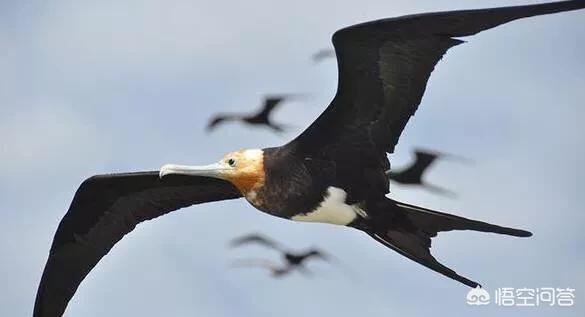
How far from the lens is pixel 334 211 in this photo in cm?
800

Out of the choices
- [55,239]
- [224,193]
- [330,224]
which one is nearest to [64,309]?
[55,239]

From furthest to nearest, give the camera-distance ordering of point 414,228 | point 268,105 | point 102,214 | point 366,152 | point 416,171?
point 268,105 → point 416,171 → point 102,214 → point 414,228 → point 366,152

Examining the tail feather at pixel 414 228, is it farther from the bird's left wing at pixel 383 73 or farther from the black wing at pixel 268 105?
the black wing at pixel 268 105

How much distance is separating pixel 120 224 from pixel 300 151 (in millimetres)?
1647

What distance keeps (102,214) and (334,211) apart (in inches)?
67.1

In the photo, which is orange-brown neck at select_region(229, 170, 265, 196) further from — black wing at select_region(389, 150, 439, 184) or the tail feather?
black wing at select_region(389, 150, 439, 184)

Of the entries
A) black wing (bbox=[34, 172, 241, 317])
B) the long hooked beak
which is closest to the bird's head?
the long hooked beak

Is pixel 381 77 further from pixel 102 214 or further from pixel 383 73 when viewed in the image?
pixel 102 214

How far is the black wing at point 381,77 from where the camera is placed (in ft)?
23.8

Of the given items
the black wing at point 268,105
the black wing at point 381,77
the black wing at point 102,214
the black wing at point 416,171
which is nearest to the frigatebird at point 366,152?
the black wing at point 381,77

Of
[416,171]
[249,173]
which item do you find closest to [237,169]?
[249,173]

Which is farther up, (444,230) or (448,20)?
(448,20)

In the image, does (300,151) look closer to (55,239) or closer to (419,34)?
(419,34)

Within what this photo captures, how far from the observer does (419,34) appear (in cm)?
738
